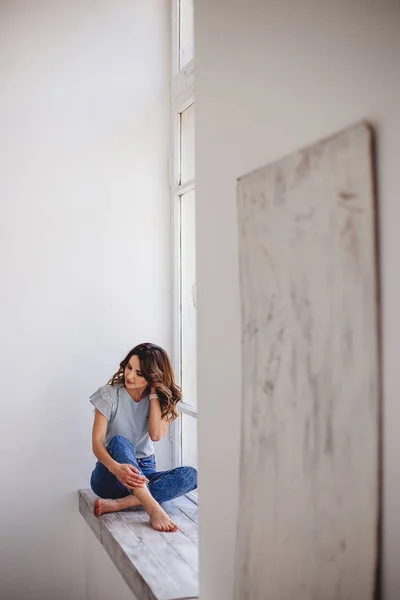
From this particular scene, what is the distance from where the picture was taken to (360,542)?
50.4 inches

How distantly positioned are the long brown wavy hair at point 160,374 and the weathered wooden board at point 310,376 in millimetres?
1583

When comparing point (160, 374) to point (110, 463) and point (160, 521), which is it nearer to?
point (110, 463)

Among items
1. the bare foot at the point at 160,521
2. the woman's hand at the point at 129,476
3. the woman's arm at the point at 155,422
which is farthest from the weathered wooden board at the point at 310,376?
the woman's arm at the point at 155,422

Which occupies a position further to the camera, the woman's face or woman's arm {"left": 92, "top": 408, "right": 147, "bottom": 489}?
the woman's face

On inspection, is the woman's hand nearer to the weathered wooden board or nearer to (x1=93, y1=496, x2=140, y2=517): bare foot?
(x1=93, y1=496, x2=140, y2=517): bare foot

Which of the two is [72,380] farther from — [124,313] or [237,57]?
[237,57]

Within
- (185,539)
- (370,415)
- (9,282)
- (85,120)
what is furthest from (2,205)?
(370,415)

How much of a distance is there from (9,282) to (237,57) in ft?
6.69

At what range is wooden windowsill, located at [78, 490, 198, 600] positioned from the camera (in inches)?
93.8

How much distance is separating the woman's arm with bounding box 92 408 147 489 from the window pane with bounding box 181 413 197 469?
0.54 meters

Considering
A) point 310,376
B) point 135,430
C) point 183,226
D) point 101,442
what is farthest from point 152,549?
point 183,226

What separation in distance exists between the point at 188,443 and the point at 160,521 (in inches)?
29.8

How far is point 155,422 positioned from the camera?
10.8ft

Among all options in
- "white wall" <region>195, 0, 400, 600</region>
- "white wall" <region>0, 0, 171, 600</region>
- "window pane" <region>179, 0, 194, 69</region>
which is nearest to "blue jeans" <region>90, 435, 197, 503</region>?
"white wall" <region>0, 0, 171, 600</region>
